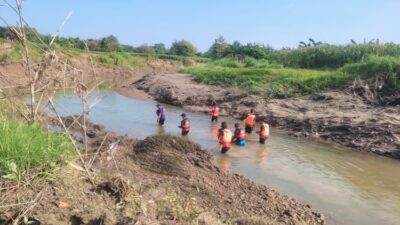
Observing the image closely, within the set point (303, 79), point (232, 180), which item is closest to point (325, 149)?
point (232, 180)

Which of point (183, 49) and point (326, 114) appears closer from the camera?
point (326, 114)

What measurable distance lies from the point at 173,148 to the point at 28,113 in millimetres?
5239

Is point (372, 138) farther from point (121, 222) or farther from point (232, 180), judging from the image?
point (121, 222)

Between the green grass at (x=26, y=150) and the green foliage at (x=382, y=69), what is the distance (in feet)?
59.8

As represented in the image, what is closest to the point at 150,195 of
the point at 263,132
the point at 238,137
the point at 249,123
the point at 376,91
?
the point at 238,137

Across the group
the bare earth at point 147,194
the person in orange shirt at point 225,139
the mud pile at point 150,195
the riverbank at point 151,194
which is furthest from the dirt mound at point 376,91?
the mud pile at point 150,195

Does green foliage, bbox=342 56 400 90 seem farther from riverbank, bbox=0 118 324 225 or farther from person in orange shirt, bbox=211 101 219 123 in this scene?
riverbank, bbox=0 118 324 225

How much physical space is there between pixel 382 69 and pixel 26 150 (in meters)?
20.0

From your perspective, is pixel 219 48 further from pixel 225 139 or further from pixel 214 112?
pixel 225 139

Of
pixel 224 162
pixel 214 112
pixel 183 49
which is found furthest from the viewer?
pixel 183 49

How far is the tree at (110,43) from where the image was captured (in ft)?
214

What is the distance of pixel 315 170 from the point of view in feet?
43.1

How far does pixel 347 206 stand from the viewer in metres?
10.0

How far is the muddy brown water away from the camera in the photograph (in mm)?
9930
